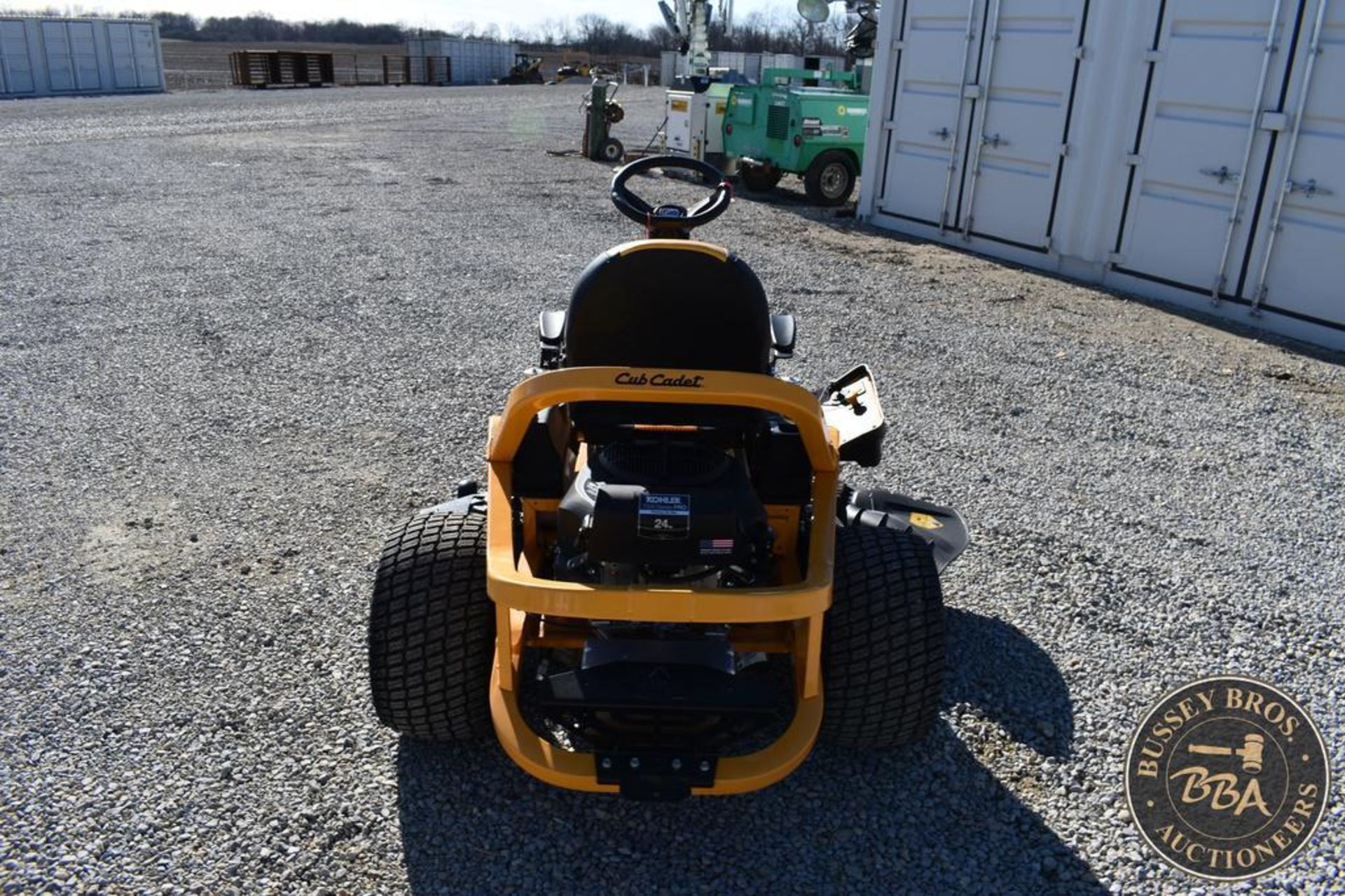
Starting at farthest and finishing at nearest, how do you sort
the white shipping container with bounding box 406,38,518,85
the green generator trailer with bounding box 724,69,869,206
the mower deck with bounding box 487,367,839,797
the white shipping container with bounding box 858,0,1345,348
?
the white shipping container with bounding box 406,38,518,85 → the green generator trailer with bounding box 724,69,869,206 → the white shipping container with bounding box 858,0,1345,348 → the mower deck with bounding box 487,367,839,797

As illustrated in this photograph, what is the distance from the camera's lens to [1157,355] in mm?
7297

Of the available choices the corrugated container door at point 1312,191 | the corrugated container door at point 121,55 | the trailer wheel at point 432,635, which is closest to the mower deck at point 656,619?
the trailer wheel at point 432,635

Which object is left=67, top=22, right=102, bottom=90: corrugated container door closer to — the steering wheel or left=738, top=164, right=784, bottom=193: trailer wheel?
left=738, top=164, right=784, bottom=193: trailer wheel

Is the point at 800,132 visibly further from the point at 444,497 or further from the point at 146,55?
the point at 146,55

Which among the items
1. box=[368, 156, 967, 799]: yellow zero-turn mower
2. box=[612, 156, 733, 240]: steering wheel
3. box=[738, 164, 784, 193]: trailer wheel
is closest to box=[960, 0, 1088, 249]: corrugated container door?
box=[738, 164, 784, 193]: trailer wheel

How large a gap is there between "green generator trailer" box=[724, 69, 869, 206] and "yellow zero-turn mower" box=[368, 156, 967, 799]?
10.7 meters

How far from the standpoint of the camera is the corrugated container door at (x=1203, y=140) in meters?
7.96

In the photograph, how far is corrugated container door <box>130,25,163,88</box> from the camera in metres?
33.0

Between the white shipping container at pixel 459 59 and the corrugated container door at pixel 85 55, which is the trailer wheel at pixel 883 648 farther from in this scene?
the white shipping container at pixel 459 59

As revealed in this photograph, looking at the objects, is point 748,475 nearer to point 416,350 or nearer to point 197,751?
point 197,751

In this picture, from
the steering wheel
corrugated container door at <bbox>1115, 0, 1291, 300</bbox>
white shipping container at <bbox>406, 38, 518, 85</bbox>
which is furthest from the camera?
white shipping container at <bbox>406, 38, 518, 85</bbox>

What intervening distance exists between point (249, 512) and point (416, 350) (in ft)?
8.18

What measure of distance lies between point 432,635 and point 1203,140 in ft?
25.4

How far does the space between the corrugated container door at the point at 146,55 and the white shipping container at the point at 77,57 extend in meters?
0.02
